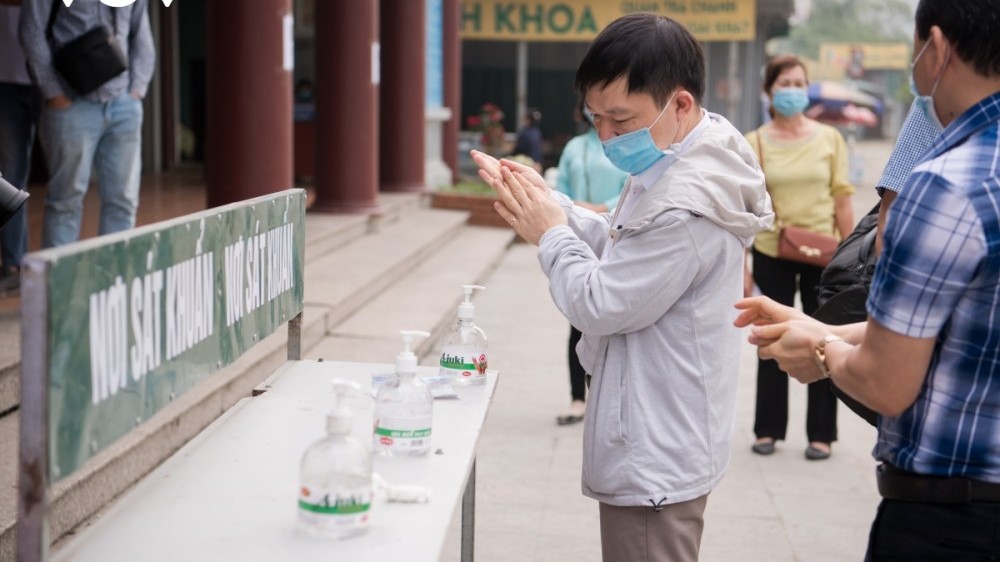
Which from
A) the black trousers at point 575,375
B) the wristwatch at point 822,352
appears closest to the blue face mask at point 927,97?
the wristwatch at point 822,352

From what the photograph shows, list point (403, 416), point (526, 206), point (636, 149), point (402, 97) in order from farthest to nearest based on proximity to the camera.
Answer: point (402, 97) → point (526, 206) → point (636, 149) → point (403, 416)

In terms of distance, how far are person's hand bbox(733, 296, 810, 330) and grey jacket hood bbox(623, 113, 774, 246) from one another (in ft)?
0.81

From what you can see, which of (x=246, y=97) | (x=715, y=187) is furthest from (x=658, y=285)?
(x=246, y=97)

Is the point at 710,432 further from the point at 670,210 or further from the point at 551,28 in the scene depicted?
the point at 551,28

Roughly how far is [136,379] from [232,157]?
6075mm

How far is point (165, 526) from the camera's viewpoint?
216 centimetres

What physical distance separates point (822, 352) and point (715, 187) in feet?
1.68

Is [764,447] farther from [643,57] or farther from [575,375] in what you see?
[643,57]

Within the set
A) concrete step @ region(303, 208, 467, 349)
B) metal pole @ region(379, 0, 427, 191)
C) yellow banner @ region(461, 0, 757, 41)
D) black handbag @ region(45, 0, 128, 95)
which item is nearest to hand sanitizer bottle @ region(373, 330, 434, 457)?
black handbag @ region(45, 0, 128, 95)

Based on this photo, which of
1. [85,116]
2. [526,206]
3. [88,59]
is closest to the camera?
[526,206]

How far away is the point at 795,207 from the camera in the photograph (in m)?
5.79

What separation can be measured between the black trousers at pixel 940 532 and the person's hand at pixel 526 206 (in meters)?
1.00

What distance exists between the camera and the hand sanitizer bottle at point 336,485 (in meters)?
2.03

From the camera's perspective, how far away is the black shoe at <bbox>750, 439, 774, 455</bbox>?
5.98 m
